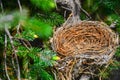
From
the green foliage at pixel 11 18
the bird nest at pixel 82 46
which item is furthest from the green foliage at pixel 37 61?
the green foliage at pixel 11 18

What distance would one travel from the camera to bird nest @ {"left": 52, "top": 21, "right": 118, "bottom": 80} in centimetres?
185

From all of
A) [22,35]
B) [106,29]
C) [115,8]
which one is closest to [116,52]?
[106,29]

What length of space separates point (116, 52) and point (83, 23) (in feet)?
1.08

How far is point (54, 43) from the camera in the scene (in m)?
1.94

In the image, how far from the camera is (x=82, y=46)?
2041 millimetres

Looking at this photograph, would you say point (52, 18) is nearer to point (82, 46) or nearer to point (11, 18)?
point (82, 46)

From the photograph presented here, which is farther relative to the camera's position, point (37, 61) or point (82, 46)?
point (82, 46)

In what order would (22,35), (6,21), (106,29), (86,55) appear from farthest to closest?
(106,29)
(86,55)
(22,35)
(6,21)

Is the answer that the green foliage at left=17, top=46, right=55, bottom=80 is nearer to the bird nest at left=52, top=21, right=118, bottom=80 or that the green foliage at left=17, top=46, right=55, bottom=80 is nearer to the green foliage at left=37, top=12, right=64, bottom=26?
the bird nest at left=52, top=21, right=118, bottom=80

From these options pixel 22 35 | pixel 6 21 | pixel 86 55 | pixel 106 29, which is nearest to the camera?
pixel 6 21

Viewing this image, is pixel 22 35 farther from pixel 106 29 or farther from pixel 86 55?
pixel 106 29

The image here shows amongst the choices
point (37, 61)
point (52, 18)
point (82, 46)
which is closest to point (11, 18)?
point (37, 61)

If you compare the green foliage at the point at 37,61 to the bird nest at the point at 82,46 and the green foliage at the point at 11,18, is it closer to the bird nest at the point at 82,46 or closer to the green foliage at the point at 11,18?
the bird nest at the point at 82,46

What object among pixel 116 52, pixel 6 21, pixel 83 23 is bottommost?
pixel 116 52
